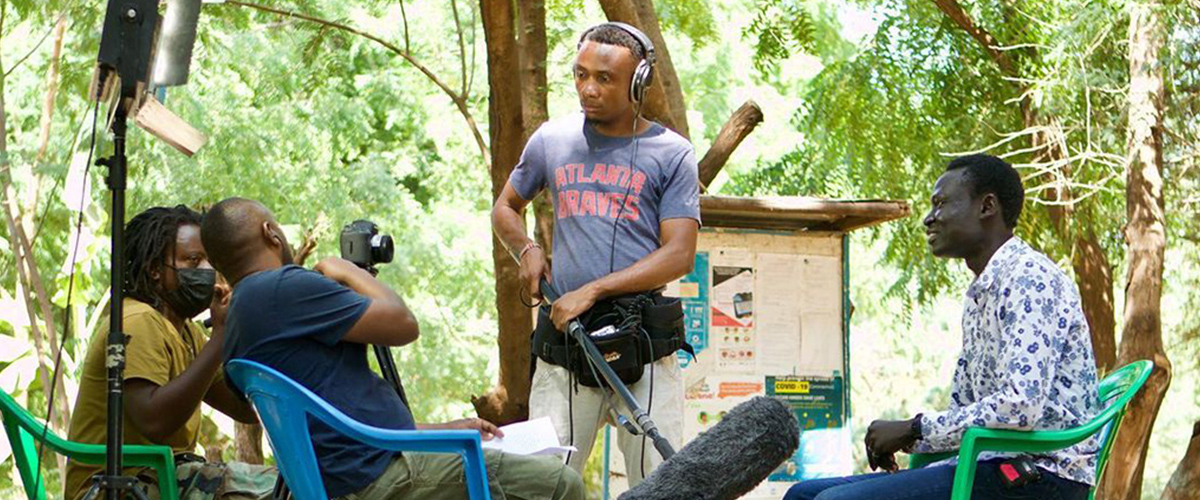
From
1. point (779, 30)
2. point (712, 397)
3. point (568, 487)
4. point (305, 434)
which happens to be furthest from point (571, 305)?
point (779, 30)

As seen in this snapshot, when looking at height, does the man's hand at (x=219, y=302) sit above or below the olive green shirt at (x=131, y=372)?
above

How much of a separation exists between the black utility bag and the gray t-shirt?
0.13 m

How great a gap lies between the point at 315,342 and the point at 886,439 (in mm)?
1552

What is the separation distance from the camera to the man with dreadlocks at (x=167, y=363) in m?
4.04

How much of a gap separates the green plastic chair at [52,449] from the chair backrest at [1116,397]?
249cm

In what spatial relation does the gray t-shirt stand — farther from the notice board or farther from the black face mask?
the notice board

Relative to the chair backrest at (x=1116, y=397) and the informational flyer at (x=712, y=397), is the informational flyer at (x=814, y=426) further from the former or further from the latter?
the chair backrest at (x=1116, y=397)

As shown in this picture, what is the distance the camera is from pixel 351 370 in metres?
3.68

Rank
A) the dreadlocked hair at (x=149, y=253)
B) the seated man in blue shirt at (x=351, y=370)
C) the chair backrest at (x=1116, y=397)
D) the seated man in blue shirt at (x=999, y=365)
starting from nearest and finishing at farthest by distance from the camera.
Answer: the seated man in blue shirt at (x=351, y=370), the seated man in blue shirt at (x=999, y=365), the chair backrest at (x=1116, y=397), the dreadlocked hair at (x=149, y=253)

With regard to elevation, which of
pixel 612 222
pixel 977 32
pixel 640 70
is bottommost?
pixel 612 222

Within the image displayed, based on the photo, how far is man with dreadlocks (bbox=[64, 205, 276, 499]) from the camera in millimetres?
4043

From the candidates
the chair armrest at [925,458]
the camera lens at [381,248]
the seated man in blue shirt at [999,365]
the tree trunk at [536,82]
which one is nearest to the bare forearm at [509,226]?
the camera lens at [381,248]

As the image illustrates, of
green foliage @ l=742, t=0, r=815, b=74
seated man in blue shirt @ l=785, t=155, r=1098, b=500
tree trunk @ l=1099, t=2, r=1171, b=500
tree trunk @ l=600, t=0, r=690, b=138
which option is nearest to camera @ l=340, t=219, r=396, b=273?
seated man in blue shirt @ l=785, t=155, r=1098, b=500

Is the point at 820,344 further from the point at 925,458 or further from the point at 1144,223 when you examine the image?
the point at 925,458
